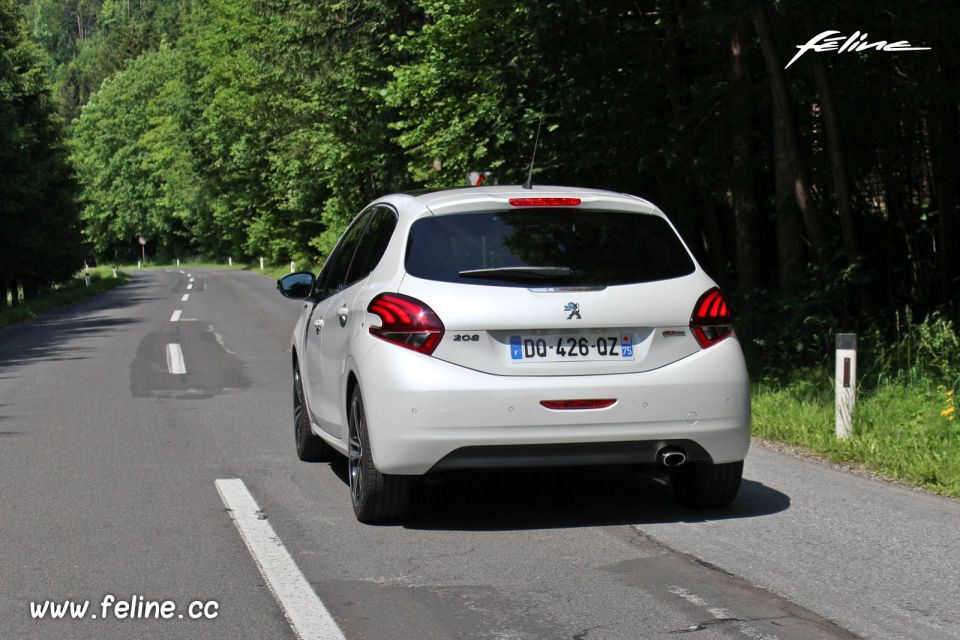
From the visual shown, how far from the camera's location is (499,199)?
6445 millimetres

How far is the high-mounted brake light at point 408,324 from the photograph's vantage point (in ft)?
19.6

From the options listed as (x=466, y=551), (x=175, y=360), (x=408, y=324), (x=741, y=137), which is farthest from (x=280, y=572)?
(x=175, y=360)

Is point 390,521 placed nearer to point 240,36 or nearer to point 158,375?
point 158,375

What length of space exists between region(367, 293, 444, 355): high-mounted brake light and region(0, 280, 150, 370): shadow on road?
12107 mm

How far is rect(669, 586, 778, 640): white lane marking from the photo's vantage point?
14.4 feet

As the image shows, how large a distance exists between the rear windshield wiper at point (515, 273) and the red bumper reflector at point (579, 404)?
63 cm

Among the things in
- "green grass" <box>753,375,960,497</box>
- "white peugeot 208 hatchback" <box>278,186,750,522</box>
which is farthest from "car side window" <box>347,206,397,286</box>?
"green grass" <box>753,375,960,497</box>

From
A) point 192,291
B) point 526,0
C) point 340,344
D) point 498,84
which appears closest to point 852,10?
point 526,0

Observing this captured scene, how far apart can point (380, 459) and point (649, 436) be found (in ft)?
4.38

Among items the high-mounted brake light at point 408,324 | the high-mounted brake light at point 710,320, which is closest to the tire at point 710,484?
the high-mounted brake light at point 710,320

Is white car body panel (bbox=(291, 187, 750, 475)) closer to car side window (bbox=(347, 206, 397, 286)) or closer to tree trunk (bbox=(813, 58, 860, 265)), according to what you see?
car side window (bbox=(347, 206, 397, 286))

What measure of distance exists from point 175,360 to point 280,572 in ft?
39.5

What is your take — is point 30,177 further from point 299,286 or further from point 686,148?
point 299,286

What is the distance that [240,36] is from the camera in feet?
187
